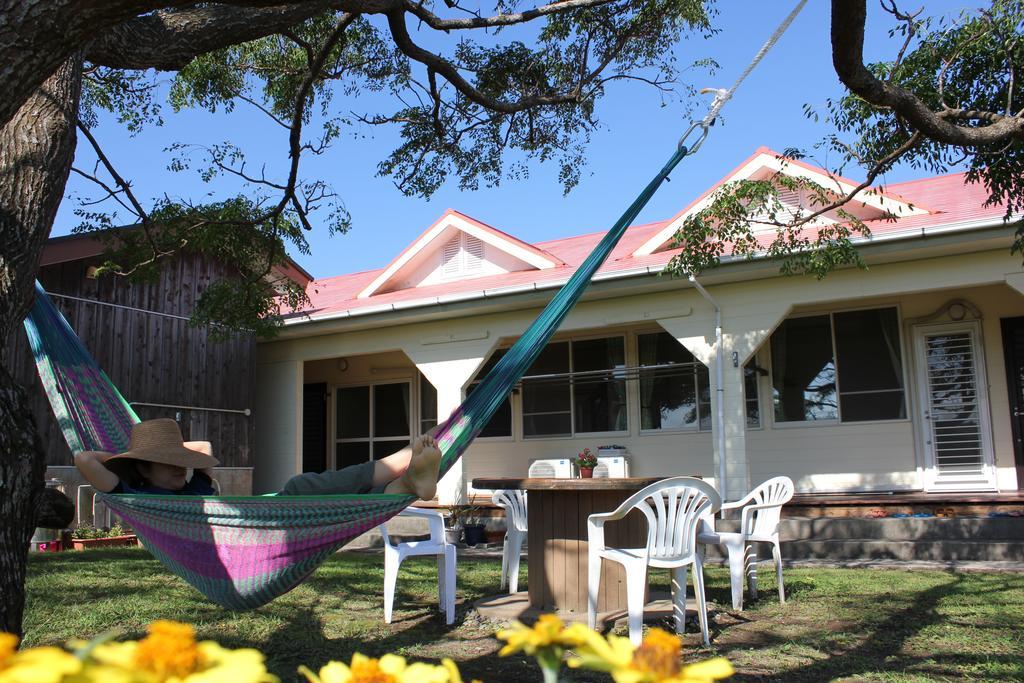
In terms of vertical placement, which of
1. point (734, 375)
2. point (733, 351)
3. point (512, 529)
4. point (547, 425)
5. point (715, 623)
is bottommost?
point (715, 623)

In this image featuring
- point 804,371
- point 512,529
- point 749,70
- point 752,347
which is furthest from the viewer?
point 804,371

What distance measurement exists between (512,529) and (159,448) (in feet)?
7.64

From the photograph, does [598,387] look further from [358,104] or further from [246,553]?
[246,553]

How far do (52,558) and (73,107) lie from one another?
15.2ft

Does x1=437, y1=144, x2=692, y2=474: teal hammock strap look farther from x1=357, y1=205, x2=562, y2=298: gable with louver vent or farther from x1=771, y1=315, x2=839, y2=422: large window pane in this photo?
x1=357, y1=205, x2=562, y2=298: gable with louver vent

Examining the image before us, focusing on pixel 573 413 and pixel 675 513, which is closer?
pixel 675 513

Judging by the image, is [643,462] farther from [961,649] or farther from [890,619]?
[961,649]

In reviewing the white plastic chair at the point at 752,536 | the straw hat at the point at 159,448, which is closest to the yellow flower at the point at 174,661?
the straw hat at the point at 159,448

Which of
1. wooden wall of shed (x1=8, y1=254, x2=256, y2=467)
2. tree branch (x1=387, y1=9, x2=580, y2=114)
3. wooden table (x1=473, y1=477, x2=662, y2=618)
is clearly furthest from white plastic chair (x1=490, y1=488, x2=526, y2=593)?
wooden wall of shed (x1=8, y1=254, x2=256, y2=467)

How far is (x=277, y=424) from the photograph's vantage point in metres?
10.3

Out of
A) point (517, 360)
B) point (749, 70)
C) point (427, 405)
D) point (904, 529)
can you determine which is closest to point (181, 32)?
point (517, 360)

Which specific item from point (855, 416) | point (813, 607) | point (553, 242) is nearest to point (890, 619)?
point (813, 607)

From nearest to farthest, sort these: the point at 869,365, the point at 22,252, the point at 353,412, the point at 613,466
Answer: the point at 22,252 < the point at 869,365 < the point at 613,466 < the point at 353,412

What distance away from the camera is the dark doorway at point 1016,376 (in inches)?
300
